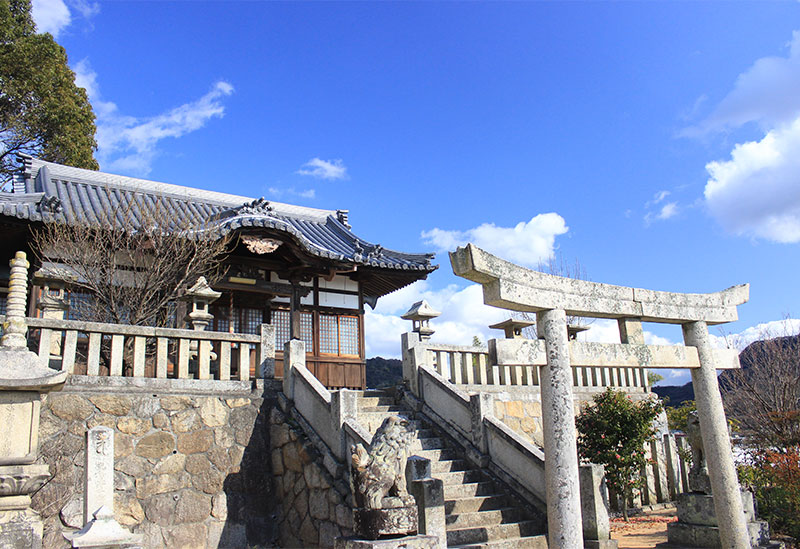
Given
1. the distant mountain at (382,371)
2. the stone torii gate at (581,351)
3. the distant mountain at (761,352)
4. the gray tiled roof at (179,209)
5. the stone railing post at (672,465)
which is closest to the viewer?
the stone torii gate at (581,351)

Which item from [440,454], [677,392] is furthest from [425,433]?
[677,392]

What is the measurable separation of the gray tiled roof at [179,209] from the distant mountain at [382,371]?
40.3 ft

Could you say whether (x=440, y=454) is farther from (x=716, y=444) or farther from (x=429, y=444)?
(x=716, y=444)

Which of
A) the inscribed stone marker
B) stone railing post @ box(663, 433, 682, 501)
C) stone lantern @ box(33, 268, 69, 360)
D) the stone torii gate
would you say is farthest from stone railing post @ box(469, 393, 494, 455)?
stone lantern @ box(33, 268, 69, 360)

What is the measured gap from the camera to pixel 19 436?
18.8 feet

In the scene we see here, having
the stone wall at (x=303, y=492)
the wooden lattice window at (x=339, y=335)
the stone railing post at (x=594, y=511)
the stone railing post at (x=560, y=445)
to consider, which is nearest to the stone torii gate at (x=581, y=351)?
the stone railing post at (x=560, y=445)

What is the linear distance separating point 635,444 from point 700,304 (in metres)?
3.57

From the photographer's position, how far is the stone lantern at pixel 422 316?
12.4 metres

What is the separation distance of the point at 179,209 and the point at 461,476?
11010 mm

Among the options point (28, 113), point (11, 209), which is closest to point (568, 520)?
point (11, 209)

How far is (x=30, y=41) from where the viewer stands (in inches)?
794

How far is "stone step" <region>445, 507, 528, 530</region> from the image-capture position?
7.66 m

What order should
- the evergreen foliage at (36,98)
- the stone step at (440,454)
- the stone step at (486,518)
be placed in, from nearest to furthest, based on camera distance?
1. the stone step at (486,518)
2. the stone step at (440,454)
3. the evergreen foliage at (36,98)

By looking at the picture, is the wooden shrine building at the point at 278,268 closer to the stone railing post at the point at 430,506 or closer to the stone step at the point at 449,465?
the stone step at the point at 449,465
